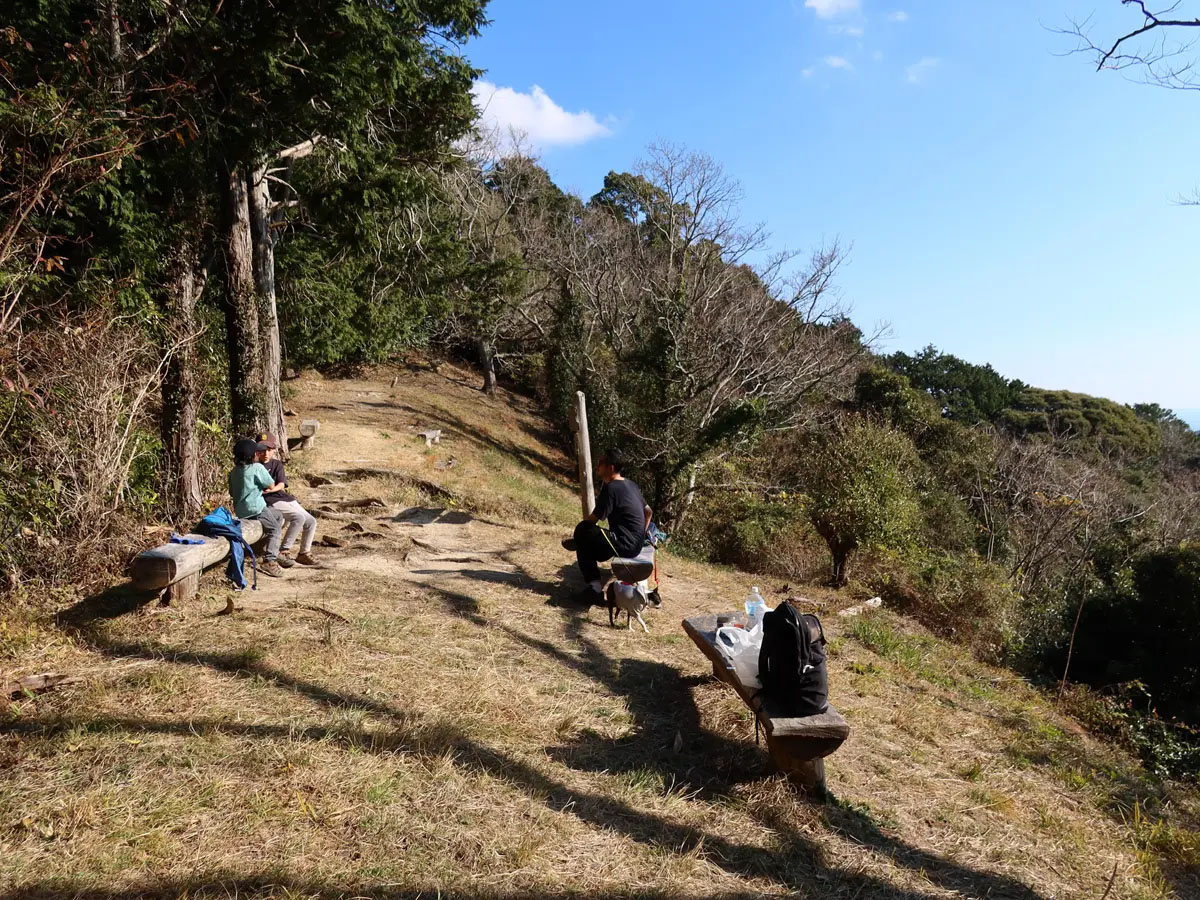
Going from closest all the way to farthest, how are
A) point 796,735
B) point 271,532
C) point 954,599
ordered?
point 796,735 < point 271,532 < point 954,599

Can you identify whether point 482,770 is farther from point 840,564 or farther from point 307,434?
point 307,434

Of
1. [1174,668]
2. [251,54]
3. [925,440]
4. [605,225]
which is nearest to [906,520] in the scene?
[1174,668]

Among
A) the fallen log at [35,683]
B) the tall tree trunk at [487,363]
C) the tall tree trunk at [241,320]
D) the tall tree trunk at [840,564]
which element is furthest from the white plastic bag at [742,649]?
the tall tree trunk at [487,363]

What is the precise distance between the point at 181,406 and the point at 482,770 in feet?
17.7

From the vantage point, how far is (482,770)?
3.63m

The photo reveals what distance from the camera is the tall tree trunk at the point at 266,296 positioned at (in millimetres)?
10398

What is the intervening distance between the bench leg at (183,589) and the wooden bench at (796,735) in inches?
163

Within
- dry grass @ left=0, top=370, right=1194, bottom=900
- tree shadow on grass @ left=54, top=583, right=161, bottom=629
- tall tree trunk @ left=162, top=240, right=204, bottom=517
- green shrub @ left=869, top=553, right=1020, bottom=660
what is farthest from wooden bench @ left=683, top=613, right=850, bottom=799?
green shrub @ left=869, top=553, right=1020, bottom=660

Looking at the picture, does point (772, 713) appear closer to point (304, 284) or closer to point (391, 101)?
point (391, 101)

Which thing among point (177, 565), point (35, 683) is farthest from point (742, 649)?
point (35, 683)

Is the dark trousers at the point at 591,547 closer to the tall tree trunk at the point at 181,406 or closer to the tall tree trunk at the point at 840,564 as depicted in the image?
the tall tree trunk at the point at 181,406

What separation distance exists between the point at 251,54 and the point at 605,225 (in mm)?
23346

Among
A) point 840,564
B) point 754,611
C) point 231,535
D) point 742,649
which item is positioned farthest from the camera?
point 840,564

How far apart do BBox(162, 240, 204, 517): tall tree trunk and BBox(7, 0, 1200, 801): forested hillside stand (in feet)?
0.08
